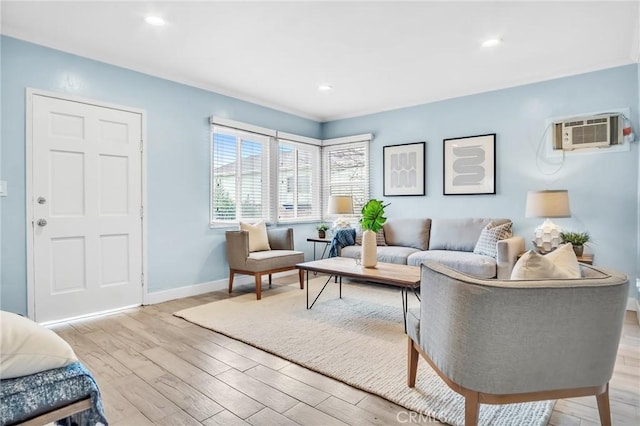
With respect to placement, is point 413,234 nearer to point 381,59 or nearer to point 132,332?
point 381,59

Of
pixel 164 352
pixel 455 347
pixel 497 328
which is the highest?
pixel 497 328

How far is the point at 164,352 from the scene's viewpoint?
8.36 ft

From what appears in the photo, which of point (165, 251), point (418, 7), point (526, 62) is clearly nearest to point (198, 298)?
point (165, 251)

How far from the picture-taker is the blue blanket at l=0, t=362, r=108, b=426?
0.97 m

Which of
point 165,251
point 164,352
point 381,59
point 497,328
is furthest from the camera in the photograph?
point 165,251

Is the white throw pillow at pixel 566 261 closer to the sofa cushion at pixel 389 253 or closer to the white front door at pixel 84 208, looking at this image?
the sofa cushion at pixel 389 253

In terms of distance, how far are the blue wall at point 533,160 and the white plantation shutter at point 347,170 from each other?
290mm

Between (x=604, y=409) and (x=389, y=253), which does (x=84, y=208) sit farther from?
(x=604, y=409)

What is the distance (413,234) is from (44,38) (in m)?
4.42

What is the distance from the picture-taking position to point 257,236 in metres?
4.48

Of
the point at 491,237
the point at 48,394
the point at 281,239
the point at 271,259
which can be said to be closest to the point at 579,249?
the point at 491,237

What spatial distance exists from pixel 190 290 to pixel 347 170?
9.92 feet

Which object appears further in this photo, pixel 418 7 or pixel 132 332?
pixel 132 332

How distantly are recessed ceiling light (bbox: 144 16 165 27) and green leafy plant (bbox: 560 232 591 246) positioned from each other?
4.24 m
